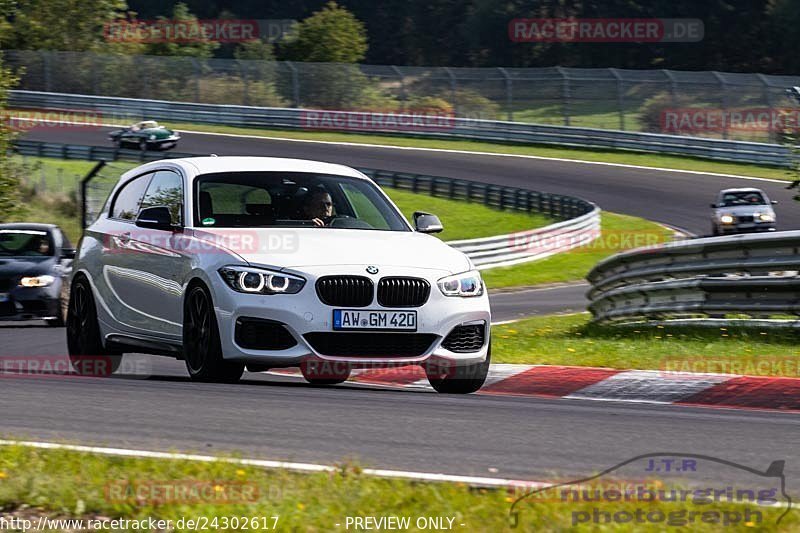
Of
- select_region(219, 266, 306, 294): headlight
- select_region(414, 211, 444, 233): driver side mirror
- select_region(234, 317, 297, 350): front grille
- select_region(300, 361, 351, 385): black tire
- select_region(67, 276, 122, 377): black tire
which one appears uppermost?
select_region(414, 211, 444, 233): driver side mirror

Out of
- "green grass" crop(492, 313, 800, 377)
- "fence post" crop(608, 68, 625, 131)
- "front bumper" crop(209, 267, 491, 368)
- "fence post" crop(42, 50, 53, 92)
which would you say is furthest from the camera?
"fence post" crop(42, 50, 53, 92)

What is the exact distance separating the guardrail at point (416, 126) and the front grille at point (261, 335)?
39.8 m

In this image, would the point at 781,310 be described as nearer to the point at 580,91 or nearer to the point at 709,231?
the point at 709,231

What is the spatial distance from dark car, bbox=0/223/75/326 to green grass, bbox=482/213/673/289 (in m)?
12.1

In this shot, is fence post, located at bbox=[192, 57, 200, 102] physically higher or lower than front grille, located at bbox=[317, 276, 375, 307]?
lower

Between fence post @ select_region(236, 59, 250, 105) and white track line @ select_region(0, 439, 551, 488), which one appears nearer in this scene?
white track line @ select_region(0, 439, 551, 488)

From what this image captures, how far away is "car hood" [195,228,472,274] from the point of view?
28.1 feet

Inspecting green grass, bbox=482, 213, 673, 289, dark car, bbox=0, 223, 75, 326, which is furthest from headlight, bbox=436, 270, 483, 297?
green grass, bbox=482, 213, 673, 289

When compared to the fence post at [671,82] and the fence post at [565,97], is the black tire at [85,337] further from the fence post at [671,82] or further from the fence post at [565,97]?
the fence post at [565,97]

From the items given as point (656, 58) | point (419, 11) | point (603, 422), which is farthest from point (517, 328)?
point (419, 11)

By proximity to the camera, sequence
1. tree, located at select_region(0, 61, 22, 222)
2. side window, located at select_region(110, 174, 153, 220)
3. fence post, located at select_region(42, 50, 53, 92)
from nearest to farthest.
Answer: side window, located at select_region(110, 174, 153, 220), tree, located at select_region(0, 61, 22, 222), fence post, located at select_region(42, 50, 53, 92)

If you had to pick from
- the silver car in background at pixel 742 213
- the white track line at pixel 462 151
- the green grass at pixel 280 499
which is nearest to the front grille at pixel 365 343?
the green grass at pixel 280 499

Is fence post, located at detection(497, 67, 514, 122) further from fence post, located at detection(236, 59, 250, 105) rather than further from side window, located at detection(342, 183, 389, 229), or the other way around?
side window, located at detection(342, 183, 389, 229)

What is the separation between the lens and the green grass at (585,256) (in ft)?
95.6
